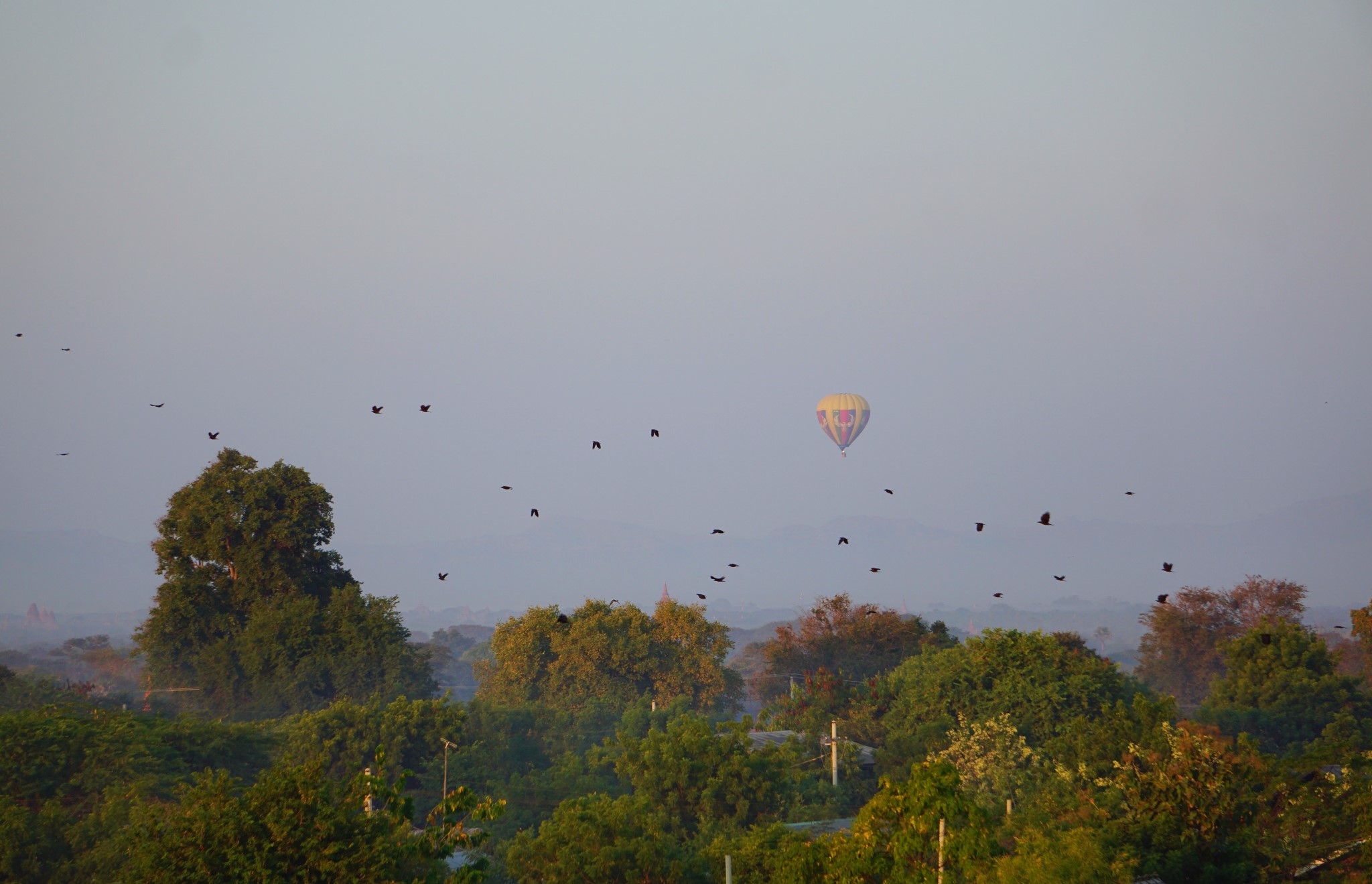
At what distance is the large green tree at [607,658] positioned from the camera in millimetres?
61469

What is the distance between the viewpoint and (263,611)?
2227 inches

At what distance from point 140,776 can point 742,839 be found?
16.4m

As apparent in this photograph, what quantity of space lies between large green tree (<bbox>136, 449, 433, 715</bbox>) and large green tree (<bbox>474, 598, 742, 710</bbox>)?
6.29 metres

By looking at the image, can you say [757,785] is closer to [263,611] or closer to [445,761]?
[445,761]

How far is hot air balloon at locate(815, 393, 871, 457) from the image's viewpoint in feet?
297

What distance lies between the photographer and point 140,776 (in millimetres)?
27344

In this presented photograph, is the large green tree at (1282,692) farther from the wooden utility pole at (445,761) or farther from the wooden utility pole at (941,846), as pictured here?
the wooden utility pole at (941,846)

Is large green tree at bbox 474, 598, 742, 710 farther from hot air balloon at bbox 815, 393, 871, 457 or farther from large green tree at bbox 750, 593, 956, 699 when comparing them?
hot air balloon at bbox 815, 393, 871, 457

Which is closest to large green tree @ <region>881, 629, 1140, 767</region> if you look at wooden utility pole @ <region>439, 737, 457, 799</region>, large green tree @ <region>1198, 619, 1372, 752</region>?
large green tree @ <region>1198, 619, 1372, 752</region>

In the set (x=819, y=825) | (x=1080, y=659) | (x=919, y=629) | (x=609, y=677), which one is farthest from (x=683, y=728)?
(x=919, y=629)

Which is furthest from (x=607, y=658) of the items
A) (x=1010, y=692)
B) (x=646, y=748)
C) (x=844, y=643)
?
(x=646, y=748)

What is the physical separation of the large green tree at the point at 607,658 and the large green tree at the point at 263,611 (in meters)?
6.29

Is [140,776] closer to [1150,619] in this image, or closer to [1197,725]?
[1197,725]

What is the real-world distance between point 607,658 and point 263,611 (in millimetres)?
18895
